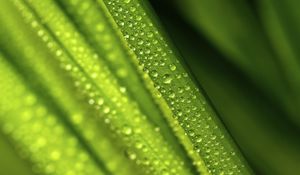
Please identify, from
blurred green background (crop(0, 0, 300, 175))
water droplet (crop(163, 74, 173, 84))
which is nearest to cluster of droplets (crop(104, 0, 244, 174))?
water droplet (crop(163, 74, 173, 84))

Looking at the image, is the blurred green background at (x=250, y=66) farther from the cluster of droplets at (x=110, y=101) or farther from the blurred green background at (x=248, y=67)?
the cluster of droplets at (x=110, y=101)

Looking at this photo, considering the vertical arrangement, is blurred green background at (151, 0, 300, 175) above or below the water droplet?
below

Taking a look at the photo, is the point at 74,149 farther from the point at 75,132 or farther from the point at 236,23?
the point at 236,23

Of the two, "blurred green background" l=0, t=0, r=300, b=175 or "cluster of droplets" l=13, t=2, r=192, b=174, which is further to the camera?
"blurred green background" l=0, t=0, r=300, b=175

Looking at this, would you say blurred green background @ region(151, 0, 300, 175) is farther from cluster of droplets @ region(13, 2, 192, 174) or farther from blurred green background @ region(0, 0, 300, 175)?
cluster of droplets @ region(13, 2, 192, 174)

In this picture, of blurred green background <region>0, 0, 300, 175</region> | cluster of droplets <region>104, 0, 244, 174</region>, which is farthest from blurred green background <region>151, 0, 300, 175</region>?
cluster of droplets <region>104, 0, 244, 174</region>

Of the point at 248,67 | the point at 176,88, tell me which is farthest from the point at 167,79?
the point at 248,67

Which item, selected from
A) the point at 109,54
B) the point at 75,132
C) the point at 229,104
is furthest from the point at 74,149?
the point at 229,104
